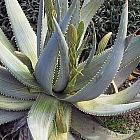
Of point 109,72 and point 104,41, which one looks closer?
point 109,72

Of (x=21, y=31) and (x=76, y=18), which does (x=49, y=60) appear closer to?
(x=76, y=18)

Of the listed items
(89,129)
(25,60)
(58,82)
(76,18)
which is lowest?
(89,129)

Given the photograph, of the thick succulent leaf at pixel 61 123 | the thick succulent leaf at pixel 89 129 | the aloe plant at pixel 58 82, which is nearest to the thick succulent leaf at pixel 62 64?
the aloe plant at pixel 58 82

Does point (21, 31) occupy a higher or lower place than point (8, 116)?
higher

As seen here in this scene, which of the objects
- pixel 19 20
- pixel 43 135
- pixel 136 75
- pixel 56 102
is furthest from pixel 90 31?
pixel 43 135

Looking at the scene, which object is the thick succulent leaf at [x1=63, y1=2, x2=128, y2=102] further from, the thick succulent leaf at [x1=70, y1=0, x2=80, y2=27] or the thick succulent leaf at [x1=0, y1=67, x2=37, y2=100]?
the thick succulent leaf at [x1=70, y1=0, x2=80, y2=27]

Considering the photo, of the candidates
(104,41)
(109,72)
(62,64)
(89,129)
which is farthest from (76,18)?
(89,129)

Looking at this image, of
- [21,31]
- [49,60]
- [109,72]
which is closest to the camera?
[109,72]

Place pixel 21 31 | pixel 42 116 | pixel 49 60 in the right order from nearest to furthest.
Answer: pixel 49 60 < pixel 42 116 < pixel 21 31

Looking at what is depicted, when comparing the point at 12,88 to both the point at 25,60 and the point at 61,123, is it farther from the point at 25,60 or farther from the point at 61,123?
the point at 61,123
